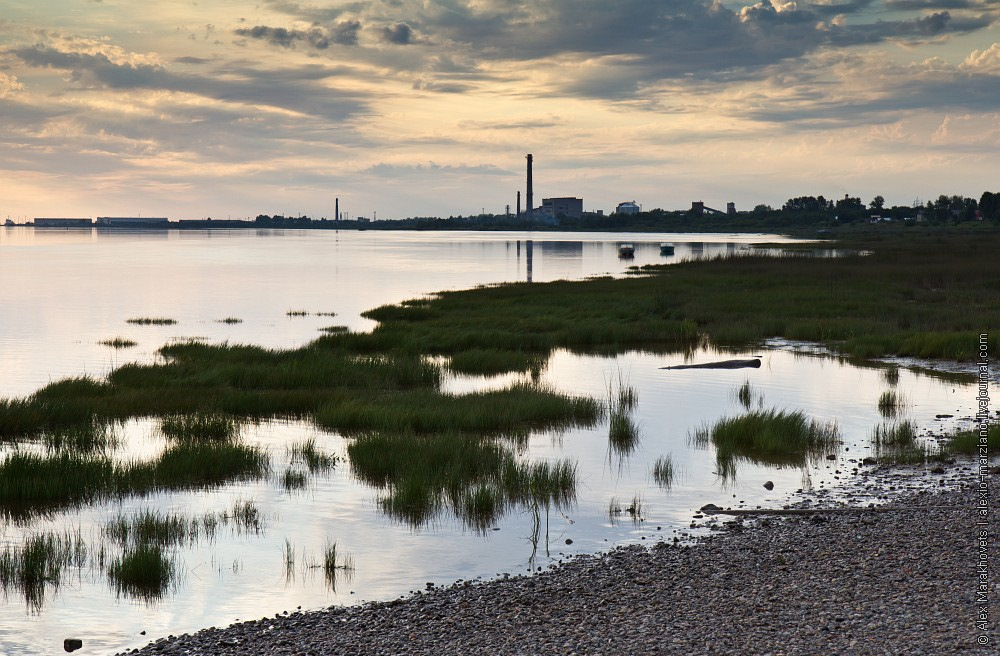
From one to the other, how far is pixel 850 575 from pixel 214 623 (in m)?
7.65

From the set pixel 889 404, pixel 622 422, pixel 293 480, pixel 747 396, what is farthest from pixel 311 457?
pixel 889 404

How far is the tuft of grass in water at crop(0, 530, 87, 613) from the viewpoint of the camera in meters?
11.6

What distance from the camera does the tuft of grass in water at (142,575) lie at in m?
11.7

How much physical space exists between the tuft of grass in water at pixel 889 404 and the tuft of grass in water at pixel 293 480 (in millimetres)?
14742

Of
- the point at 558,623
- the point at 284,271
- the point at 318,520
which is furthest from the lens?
the point at 284,271

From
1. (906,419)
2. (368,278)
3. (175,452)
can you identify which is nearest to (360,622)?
(175,452)

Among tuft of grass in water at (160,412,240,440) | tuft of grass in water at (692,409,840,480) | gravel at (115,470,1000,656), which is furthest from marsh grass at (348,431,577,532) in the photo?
tuft of grass in water at (692,409,840,480)

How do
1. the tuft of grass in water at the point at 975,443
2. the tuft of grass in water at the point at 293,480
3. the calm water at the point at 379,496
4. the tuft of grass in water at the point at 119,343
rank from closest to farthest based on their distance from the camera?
the calm water at the point at 379,496 → the tuft of grass in water at the point at 293,480 → the tuft of grass in water at the point at 975,443 → the tuft of grass in water at the point at 119,343

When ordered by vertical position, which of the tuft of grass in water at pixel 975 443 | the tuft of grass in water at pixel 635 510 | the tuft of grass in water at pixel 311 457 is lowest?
the tuft of grass in water at pixel 635 510

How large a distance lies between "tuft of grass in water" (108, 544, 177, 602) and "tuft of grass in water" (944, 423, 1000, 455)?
15004mm

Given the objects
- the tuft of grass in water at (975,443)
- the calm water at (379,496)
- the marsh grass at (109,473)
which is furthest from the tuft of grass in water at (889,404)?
the marsh grass at (109,473)

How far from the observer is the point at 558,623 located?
986 centimetres

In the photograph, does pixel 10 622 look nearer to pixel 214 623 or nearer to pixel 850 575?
pixel 214 623

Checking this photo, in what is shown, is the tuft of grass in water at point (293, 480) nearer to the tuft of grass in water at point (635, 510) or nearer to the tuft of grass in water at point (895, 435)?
the tuft of grass in water at point (635, 510)
